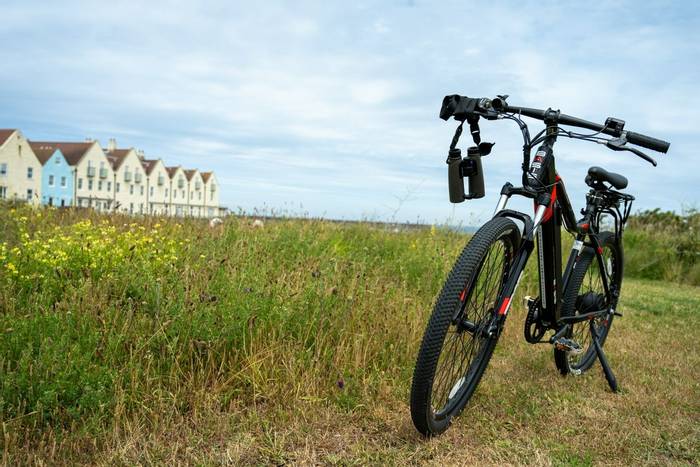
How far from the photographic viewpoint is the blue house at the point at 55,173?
196 ft

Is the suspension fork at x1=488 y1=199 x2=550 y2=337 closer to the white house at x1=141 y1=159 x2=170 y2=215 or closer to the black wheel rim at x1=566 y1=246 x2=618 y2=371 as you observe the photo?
the black wheel rim at x1=566 y1=246 x2=618 y2=371

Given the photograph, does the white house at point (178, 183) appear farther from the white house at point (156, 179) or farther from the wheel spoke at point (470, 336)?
the wheel spoke at point (470, 336)

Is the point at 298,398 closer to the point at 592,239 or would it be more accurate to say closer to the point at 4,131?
the point at 592,239

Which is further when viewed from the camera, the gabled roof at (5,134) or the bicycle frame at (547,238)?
the gabled roof at (5,134)

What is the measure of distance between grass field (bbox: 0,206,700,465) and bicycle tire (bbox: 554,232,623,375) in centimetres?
14

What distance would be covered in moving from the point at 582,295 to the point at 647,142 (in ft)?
4.26

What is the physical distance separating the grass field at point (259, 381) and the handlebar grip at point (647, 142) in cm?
157

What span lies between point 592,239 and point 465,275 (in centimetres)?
198

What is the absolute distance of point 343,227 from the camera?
9.04 metres

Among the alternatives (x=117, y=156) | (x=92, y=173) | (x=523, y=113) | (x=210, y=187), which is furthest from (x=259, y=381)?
(x=210, y=187)

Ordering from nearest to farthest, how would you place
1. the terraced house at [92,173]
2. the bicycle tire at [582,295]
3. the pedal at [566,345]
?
the pedal at [566,345] → the bicycle tire at [582,295] → the terraced house at [92,173]

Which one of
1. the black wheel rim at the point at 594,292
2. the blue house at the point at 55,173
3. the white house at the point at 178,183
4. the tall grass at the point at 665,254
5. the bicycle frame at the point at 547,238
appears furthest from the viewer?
the white house at the point at 178,183

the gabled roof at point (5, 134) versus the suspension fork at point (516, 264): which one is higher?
the gabled roof at point (5, 134)

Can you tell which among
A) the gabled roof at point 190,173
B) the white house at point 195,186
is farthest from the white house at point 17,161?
the gabled roof at point 190,173
